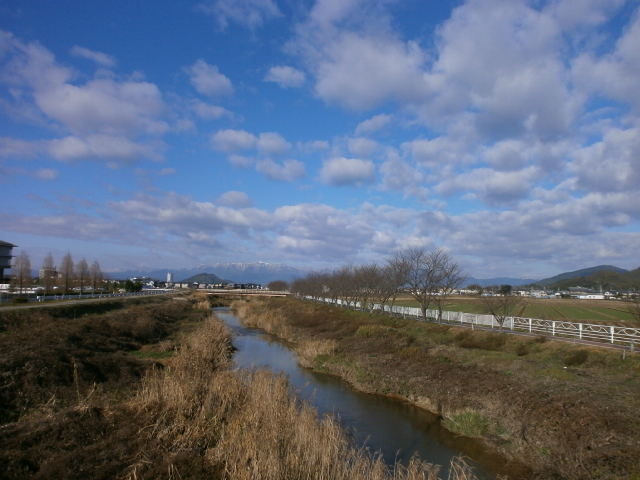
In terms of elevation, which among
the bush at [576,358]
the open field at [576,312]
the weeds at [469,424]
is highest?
the bush at [576,358]

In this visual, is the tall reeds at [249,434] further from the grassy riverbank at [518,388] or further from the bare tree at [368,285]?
the bare tree at [368,285]

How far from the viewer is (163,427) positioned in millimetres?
10594

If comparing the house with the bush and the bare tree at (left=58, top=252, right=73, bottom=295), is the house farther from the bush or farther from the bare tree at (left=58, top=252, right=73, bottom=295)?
the bush

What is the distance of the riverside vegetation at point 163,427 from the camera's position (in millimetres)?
8359

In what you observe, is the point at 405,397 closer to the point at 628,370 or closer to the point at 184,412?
the point at 628,370

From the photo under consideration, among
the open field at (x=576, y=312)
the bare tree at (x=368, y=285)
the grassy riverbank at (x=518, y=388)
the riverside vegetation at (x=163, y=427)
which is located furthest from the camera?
the bare tree at (x=368, y=285)

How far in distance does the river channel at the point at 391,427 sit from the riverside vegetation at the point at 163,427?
0.91 m

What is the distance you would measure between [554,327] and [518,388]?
1168 cm

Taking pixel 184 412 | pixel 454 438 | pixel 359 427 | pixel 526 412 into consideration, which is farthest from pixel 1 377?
pixel 526 412

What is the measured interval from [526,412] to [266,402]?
9.53 metres

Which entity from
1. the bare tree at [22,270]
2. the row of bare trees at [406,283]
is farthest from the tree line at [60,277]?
the row of bare trees at [406,283]

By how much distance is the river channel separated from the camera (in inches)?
523

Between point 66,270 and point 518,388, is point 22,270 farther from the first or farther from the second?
point 518,388

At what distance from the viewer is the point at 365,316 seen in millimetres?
44906
